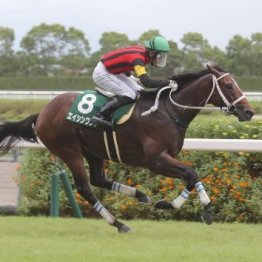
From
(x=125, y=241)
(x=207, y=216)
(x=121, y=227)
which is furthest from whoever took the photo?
(x=121, y=227)

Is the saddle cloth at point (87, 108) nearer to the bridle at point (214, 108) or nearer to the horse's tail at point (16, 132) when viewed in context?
the bridle at point (214, 108)

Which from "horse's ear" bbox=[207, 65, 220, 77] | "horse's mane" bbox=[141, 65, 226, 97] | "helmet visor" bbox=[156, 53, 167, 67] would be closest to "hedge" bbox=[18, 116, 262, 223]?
"horse's mane" bbox=[141, 65, 226, 97]

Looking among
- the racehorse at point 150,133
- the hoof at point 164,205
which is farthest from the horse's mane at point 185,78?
the hoof at point 164,205

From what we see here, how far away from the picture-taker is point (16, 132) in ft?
26.2

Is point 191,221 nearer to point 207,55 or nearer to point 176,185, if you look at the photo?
point 176,185

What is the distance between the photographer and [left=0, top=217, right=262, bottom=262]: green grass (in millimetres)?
5410

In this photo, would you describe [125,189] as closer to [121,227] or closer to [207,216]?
[121,227]

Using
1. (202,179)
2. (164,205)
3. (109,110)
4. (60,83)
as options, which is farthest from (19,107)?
(164,205)

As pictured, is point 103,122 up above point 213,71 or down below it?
below

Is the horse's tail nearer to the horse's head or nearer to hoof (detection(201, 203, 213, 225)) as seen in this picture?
the horse's head

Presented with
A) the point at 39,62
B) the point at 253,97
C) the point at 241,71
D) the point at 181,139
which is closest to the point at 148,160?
the point at 181,139

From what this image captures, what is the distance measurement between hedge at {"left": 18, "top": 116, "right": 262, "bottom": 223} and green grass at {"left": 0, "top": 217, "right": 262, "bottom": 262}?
15.8 inches

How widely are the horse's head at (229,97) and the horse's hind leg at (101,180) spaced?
1.23 metres

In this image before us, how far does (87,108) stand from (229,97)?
4.62 ft
